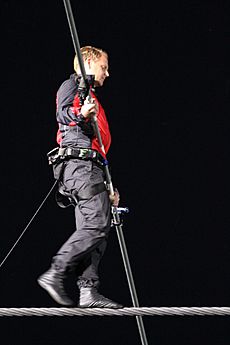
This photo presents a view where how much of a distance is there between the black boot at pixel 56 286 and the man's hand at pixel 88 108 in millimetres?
434

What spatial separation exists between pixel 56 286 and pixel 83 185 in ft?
0.95

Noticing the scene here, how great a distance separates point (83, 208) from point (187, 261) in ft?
5.79

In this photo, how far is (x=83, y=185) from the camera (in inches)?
110

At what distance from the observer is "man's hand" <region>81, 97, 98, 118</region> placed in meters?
2.72

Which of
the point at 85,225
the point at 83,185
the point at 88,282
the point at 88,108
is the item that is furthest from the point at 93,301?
the point at 88,108

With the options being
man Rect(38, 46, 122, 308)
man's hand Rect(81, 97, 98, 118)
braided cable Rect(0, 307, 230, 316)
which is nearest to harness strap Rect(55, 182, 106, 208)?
man Rect(38, 46, 122, 308)

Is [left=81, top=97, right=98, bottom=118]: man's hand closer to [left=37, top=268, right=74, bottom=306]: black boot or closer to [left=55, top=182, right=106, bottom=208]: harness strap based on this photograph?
[left=55, top=182, right=106, bottom=208]: harness strap

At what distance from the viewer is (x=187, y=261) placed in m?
4.48

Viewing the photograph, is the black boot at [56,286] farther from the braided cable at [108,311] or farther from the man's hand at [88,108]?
the man's hand at [88,108]

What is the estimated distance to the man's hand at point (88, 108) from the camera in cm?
272

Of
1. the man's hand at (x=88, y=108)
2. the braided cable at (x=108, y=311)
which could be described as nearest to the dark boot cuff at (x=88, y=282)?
the braided cable at (x=108, y=311)

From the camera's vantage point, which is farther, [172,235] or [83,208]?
[172,235]
